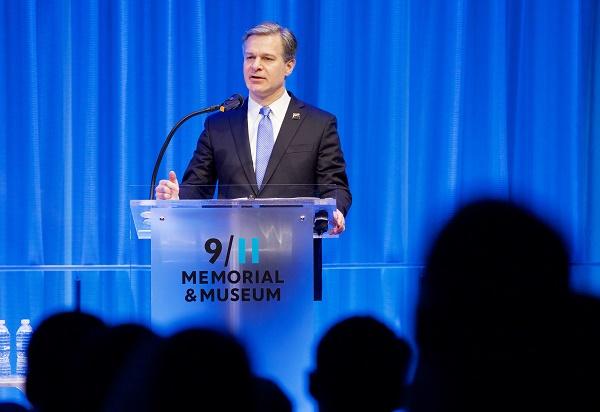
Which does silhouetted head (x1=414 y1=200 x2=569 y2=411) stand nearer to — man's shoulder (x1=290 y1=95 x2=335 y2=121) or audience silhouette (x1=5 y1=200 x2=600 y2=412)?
audience silhouette (x1=5 y1=200 x2=600 y2=412)

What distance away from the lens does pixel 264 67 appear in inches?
134

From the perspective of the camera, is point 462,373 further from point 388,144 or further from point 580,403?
point 388,144

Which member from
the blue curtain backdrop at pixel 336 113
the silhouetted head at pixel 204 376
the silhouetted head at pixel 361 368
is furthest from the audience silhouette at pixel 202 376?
the blue curtain backdrop at pixel 336 113

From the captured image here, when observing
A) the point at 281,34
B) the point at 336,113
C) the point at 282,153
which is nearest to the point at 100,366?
the point at 282,153

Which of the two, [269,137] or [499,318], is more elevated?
[269,137]

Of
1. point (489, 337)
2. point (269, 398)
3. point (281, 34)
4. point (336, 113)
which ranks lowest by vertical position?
point (269, 398)

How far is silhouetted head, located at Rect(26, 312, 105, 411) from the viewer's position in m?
1.24

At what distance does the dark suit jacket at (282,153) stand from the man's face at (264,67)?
0.32ft

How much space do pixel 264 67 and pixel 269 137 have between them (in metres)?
0.31

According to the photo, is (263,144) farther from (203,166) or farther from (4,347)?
(4,347)

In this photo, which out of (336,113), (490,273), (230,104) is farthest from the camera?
(336,113)

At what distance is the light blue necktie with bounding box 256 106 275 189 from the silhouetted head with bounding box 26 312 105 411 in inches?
78.8

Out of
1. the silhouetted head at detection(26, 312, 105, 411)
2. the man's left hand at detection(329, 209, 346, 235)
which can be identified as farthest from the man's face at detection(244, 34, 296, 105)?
the silhouetted head at detection(26, 312, 105, 411)

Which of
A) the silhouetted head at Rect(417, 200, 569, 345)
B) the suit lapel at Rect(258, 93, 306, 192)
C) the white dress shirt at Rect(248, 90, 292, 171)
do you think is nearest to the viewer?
the silhouetted head at Rect(417, 200, 569, 345)
